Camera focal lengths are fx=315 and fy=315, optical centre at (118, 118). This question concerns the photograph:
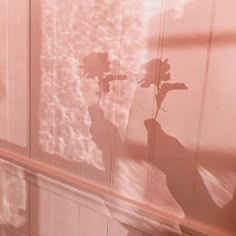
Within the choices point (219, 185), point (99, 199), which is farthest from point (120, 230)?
point (219, 185)

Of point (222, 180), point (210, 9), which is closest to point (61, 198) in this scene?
point (222, 180)

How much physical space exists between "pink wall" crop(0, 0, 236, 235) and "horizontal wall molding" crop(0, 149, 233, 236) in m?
0.02

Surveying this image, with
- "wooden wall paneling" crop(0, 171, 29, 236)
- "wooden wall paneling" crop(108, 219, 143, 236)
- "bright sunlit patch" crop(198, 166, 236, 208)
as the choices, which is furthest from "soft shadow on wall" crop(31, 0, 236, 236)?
"wooden wall paneling" crop(0, 171, 29, 236)

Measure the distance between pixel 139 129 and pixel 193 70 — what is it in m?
0.24

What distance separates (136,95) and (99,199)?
1.26 ft

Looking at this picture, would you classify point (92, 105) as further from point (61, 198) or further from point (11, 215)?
point (11, 215)

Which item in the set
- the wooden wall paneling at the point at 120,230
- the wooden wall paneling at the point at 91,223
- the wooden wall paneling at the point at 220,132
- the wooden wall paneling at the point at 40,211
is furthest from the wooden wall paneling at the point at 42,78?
the wooden wall paneling at the point at 220,132

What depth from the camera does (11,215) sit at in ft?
4.61

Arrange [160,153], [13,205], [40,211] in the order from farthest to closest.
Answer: [13,205] < [40,211] < [160,153]

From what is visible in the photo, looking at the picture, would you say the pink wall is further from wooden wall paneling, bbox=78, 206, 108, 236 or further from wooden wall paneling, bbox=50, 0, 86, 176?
wooden wall paneling, bbox=78, 206, 108, 236

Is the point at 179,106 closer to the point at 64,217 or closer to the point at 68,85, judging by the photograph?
the point at 68,85

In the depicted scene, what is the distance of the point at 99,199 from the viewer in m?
1.06

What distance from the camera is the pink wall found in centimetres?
80

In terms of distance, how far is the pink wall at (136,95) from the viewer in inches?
31.6
